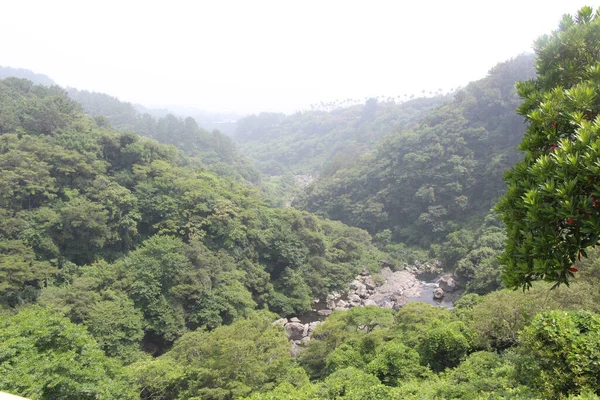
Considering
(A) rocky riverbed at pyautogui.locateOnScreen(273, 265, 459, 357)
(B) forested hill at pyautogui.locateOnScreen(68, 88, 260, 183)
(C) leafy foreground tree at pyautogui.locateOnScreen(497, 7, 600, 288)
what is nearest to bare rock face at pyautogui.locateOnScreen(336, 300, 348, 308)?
(A) rocky riverbed at pyautogui.locateOnScreen(273, 265, 459, 357)

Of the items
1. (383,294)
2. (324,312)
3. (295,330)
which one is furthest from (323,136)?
(295,330)

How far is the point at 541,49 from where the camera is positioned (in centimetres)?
559

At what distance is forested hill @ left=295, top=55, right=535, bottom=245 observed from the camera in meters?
38.8

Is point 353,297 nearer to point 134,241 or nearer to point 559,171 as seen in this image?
point 134,241

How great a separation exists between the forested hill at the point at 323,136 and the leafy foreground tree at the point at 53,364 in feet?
174

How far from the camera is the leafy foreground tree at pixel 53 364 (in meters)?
9.22

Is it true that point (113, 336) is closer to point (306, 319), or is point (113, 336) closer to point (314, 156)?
point (306, 319)

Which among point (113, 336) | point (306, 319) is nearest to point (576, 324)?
point (113, 336)

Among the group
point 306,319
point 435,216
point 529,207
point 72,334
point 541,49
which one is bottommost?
point 306,319

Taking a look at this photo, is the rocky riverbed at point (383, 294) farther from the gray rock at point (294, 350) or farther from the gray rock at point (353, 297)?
the gray rock at point (294, 350)

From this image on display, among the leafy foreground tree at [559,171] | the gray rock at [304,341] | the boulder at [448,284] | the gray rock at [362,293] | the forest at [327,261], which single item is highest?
the leafy foreground tree at [559,171]

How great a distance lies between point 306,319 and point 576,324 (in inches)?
903

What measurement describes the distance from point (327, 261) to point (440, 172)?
21002mm

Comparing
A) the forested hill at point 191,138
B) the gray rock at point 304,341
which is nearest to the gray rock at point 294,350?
the gray rock at point 304,341
